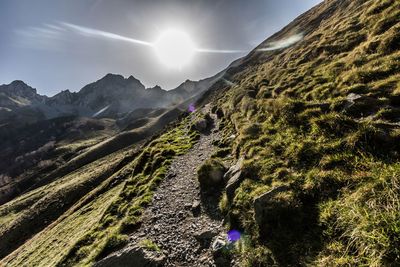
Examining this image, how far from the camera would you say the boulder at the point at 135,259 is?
485 inches

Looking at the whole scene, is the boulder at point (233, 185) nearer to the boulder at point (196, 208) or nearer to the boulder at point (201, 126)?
the boulder at point (196, 208)

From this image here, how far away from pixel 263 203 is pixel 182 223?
23.6 feet

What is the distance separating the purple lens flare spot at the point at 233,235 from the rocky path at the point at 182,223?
1.25 m

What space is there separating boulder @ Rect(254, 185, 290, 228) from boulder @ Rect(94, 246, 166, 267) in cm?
591

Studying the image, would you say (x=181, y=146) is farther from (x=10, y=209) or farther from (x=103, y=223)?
(x=10, y=209)

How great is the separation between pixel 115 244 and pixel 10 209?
338ft

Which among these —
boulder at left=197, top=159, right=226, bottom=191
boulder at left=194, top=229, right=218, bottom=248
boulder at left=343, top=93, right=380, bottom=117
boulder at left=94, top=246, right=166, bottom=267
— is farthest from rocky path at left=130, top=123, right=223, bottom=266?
boulder at left=343, top=93, right=380, bottom=117

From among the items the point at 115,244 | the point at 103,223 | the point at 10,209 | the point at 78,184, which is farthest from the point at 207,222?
the point at 10,209

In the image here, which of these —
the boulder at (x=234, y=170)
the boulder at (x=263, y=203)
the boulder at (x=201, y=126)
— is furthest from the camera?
the boulder at (x=201, y=126)

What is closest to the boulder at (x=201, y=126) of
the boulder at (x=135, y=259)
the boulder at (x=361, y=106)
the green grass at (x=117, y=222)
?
the green grass at (x=117, y=222)

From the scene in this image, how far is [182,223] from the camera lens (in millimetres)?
15492

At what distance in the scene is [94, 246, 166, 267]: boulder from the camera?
40.4 ft

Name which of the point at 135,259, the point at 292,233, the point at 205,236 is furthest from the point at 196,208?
the point at 292,233

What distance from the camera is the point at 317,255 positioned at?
7742mm
